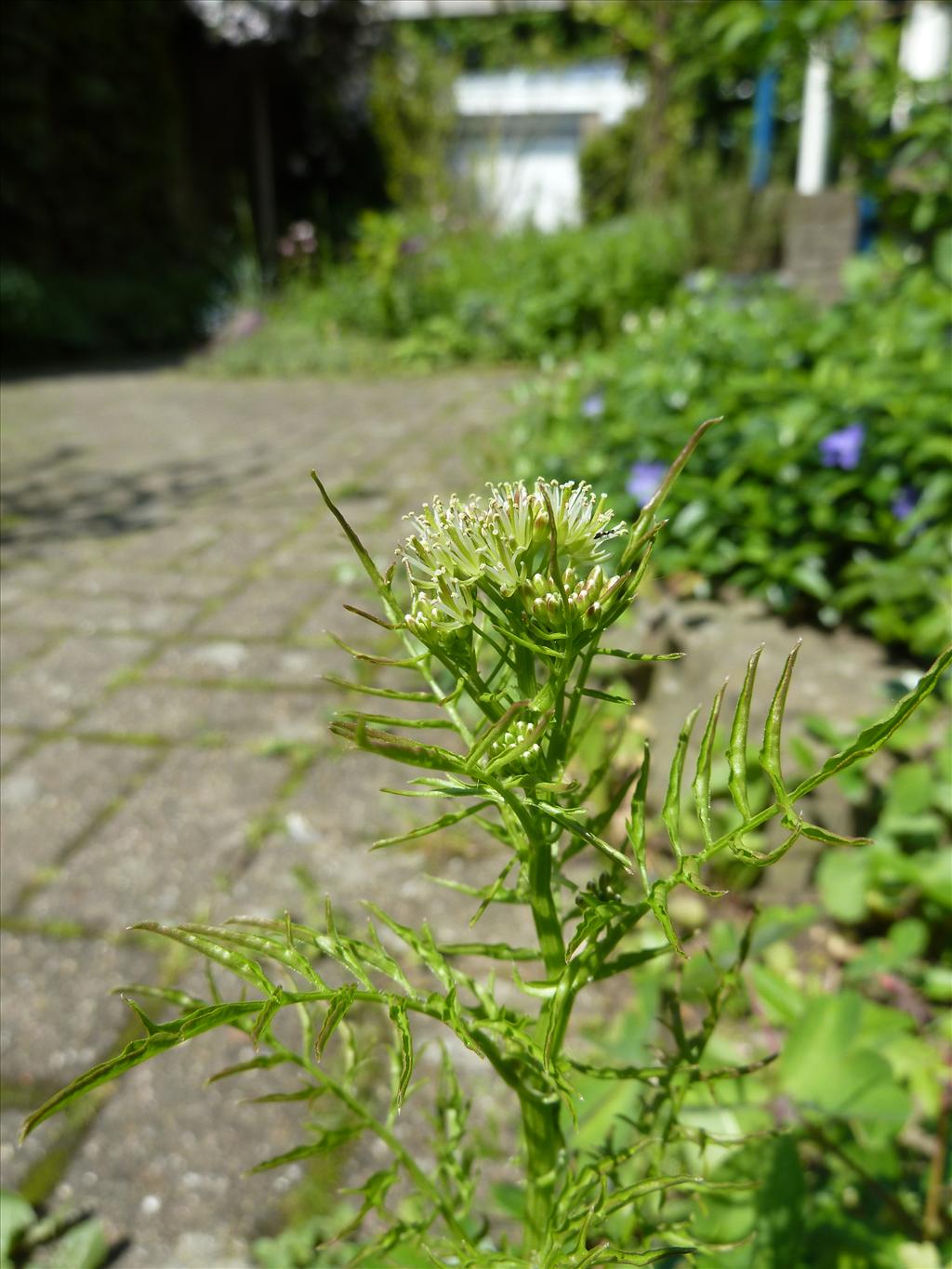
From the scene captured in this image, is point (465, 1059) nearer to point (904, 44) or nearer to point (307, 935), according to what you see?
point (307, 935)

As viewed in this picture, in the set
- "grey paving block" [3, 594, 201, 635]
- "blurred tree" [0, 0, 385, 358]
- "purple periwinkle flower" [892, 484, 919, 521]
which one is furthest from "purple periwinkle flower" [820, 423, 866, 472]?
"blurred tree" [0, 0, 385, 358]

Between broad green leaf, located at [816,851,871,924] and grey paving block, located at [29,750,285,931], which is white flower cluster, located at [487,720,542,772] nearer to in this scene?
broad green leaf, located at [816,851,871,924]

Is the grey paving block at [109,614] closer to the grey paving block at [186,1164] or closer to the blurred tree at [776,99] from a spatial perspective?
the grey paving block at [186,1164]

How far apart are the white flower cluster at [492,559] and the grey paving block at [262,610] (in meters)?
2.47

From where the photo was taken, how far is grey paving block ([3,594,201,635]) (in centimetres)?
301

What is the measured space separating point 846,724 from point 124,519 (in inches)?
118

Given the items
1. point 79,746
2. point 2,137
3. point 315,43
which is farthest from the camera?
point 315,43

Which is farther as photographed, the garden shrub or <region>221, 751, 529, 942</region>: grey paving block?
the garden shrub

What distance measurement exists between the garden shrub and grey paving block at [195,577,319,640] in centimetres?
82

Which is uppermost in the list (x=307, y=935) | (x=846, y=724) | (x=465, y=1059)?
(x=307, y=935)

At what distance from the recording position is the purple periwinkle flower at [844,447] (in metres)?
2.26

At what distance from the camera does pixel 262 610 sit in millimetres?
3104

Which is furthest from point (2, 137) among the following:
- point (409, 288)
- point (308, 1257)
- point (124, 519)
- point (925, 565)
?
point (308, 1257)

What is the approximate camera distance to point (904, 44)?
20.3ft
